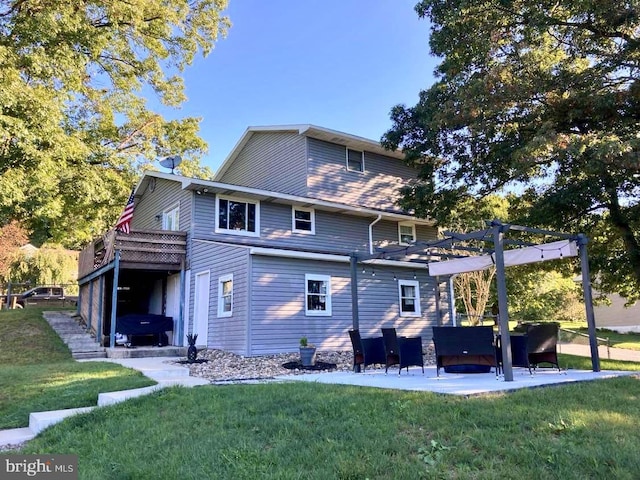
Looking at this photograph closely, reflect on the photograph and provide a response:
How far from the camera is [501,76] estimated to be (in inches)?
441

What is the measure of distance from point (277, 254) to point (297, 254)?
0.67 meters

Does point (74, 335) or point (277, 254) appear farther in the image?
point (74, 335)

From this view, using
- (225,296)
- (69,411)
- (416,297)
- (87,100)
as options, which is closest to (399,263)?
(416,297)

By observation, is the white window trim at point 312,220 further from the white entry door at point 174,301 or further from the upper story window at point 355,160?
the white entry door at point 174,301

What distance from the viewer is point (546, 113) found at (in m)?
11.6

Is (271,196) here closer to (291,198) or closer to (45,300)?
(291,198)

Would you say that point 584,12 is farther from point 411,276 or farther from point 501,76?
point 411,276

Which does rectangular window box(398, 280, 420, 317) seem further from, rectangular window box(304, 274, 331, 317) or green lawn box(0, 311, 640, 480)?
green lawn box(0, 311, 640, 480)

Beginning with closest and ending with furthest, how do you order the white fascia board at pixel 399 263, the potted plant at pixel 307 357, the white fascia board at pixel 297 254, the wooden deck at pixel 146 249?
the potted plant at pixel 307 357, the white fascia board at pixel 297 254, the wooden deck at pixel 146 249, the white fascia board at pixel 399 263

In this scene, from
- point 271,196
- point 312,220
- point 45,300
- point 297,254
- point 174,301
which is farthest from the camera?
point 45,300

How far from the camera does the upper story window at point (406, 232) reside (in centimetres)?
1761

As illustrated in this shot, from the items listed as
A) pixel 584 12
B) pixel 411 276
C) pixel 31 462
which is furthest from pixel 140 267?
pixel 584 12

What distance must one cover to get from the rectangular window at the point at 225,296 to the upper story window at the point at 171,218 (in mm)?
3103

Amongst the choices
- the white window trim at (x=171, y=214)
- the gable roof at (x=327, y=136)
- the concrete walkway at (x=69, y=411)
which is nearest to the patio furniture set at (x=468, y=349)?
the concrete walkway at (x=69, y=411)
